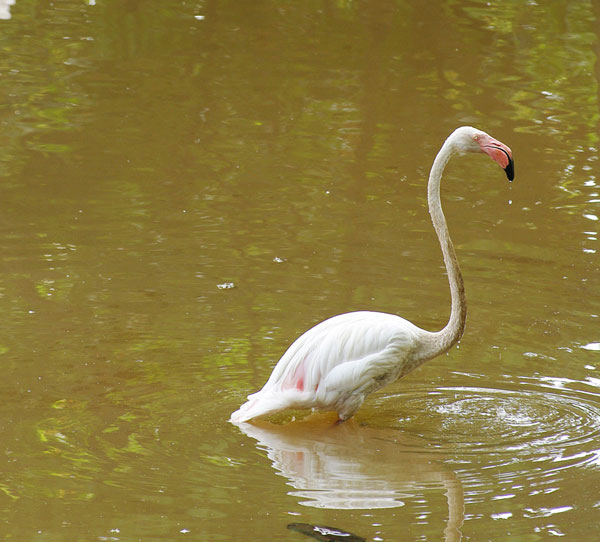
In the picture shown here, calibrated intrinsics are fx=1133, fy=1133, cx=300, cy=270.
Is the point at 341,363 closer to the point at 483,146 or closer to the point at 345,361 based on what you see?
the point at 345,361

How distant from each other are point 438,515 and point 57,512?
155 centimetres

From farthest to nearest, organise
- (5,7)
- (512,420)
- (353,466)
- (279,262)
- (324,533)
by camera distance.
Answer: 1. (5,7)
2. (279,262)
3. (512,420)
4. (353,466)
5. (324,533)

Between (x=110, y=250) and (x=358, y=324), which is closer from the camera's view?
(x=358, y=324)

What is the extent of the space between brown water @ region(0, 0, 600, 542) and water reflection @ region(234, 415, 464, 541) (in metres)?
0.02

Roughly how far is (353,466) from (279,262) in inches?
100

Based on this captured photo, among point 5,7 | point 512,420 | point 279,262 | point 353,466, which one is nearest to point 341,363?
point 353,466

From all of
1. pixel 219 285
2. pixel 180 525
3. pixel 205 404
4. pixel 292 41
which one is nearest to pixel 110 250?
pixel 219 285

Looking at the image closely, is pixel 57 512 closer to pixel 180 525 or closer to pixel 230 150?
pixel 180 525

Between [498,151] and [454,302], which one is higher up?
[498,151]

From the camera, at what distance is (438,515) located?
4637mm

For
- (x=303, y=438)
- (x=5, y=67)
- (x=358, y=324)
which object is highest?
(x=5, y=67)

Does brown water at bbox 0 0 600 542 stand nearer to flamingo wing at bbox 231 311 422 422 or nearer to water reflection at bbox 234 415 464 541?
water reflection at bbox 234 415 464 541

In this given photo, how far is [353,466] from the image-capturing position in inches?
204

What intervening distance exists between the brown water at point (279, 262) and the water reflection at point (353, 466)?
0.02 metres
